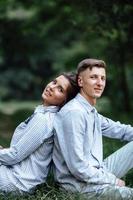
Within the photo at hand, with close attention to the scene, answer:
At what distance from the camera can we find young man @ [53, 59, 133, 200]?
17.4ft

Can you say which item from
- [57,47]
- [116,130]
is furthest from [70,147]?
[57,47]

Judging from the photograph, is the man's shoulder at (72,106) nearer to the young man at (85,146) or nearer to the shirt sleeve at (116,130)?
the young man at (85,146)

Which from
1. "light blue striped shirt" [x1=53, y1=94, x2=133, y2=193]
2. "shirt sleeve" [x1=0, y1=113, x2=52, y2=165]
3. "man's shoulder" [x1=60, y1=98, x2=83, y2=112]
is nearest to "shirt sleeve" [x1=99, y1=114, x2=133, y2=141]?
"light blue striped shirt" [x1=53, y1=94, x2=133, y2=193]

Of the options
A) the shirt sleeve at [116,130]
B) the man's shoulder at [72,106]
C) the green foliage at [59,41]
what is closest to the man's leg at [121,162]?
the shirt sleeve at [116,130]

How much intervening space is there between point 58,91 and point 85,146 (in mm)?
601

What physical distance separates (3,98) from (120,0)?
58.7ft

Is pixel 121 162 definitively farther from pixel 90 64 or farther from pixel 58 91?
pixel 90 64

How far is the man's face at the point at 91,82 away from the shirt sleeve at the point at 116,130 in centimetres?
50

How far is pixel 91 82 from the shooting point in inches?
217

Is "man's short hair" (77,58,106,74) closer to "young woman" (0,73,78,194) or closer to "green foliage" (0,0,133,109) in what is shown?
"young woman" (0,73,78,194)

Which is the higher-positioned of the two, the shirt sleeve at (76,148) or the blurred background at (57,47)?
the blurred background at (57,47)

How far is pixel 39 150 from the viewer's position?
221 inches

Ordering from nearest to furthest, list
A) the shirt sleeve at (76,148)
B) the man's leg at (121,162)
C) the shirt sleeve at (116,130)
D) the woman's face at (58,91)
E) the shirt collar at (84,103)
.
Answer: the shirt sleeve at (76,148) < the shirt collar at (84,103) < the woman's face at (58,91) < the man's leg at (121,162) < the shirt sleeve at (116,130)

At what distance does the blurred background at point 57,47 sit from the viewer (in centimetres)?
1132
